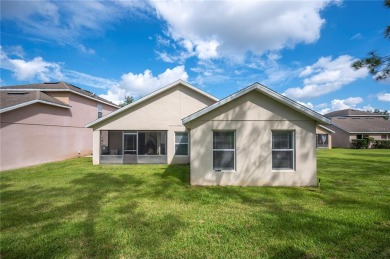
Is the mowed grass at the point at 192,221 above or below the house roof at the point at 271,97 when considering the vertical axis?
below

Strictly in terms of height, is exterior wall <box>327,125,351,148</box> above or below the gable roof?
below

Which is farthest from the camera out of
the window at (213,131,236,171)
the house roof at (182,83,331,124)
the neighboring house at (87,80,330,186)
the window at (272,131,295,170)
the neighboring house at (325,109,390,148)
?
the neighboring house at (325,109,390,148)

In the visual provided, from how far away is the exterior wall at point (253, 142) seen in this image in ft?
29.3

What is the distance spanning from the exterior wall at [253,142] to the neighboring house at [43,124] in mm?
12185

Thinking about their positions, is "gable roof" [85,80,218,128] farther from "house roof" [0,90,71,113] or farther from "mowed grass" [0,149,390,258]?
"mowed grass" [0,149,390,258]

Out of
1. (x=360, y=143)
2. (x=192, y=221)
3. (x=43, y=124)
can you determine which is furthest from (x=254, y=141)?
(x=360, y=143)

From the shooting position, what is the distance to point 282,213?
5930 mm

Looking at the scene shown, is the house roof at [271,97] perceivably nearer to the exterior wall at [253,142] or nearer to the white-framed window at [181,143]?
the exterior wall at [253,142]

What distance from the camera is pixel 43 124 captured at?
51.5ft

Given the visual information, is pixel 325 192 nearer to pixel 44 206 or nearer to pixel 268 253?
pixel 268 253

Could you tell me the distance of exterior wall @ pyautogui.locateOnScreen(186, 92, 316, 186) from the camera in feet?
29.3

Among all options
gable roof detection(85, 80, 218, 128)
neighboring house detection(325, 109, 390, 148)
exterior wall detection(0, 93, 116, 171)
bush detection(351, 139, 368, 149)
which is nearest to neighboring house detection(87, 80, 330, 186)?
gable roof detection(85, 80, 218, 128)

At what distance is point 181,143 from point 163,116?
2.52m

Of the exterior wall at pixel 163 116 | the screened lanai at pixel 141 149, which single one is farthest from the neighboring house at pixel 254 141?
the screened lanai at pixel 141 149
